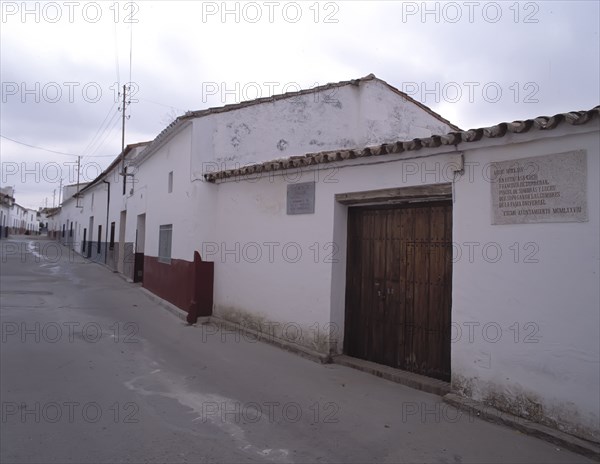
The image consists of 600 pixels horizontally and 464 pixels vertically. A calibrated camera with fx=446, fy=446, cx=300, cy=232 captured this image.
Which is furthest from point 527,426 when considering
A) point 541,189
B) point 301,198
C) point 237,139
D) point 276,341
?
point 237,139

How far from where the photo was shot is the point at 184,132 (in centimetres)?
937

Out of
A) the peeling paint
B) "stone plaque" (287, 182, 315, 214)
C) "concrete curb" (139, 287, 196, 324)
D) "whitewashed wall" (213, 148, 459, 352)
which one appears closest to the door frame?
"whitewashed wall" (213, 148, 459, 352)

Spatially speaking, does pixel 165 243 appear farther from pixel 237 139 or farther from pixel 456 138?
pixel 456 138

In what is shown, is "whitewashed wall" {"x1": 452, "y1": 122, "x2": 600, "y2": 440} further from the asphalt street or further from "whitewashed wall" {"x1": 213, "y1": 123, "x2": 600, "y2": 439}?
the asphalt street

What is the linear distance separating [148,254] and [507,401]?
34.5ft

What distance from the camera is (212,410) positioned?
4250 millimetres

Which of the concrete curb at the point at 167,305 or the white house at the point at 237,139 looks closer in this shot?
the white house at the point at 237,139

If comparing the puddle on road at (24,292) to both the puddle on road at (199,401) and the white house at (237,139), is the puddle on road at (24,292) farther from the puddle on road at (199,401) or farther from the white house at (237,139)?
the puddle on road at (199,401)

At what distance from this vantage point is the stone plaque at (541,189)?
368cm

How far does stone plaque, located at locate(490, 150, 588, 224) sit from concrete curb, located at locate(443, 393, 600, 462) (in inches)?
67.9

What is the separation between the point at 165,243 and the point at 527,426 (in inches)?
347

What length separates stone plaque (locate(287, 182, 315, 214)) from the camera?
634 cm

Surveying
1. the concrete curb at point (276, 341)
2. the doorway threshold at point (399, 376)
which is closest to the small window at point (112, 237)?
the concrete curb at point (276, 341)

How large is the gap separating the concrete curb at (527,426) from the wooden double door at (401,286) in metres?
0.63
